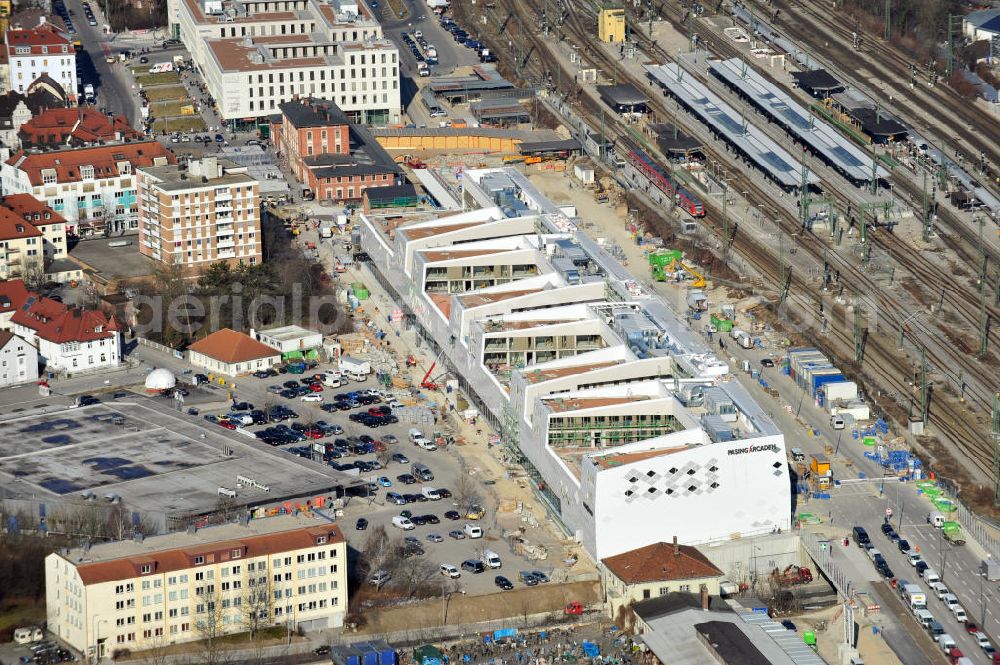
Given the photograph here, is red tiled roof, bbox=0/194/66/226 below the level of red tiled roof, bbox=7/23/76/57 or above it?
below

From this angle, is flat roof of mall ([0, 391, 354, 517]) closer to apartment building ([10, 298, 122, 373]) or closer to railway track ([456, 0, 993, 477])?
apartment building ([10, 298, 122, 373])

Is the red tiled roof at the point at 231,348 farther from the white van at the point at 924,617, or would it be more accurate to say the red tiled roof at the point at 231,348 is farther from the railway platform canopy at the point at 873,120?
the railway platform canopy at the point at 873,120

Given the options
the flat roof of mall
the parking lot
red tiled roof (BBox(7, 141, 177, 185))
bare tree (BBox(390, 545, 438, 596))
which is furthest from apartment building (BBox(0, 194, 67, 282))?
bare tree (BBox(390, 545, 438, 596))

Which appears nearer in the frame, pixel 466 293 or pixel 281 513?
pixel 281 513

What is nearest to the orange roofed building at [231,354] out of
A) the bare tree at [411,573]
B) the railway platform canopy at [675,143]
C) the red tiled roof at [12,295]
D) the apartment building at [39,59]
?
the red tiled roof at [12,295]

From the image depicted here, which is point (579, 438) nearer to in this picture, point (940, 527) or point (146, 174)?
point (940, 527)

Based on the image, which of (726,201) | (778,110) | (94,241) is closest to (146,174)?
(94,241)
